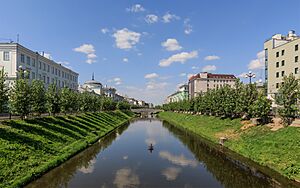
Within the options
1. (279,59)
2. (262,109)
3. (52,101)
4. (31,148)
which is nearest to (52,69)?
(52,101)

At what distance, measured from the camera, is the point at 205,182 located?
79.0ft

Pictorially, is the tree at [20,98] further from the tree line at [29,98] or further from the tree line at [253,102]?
the tree line at [253,102]

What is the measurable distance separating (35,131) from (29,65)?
4578 centimetres

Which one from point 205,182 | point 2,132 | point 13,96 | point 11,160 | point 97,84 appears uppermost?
point 97,84

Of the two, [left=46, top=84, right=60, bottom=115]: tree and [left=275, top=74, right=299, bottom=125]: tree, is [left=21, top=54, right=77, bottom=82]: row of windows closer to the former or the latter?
[left=46, top=84, right=60, bottom=115]: tree

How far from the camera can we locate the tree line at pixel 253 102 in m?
37.6

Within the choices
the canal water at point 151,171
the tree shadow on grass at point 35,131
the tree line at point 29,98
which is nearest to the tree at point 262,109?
the canal water at point 151,171

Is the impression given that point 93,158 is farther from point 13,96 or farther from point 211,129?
point 211,129

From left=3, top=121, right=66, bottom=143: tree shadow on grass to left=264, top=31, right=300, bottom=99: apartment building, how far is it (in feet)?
164

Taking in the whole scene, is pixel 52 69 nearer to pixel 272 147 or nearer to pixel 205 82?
pixel 272 147

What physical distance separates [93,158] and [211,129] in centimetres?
3342

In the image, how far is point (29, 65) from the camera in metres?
71.8

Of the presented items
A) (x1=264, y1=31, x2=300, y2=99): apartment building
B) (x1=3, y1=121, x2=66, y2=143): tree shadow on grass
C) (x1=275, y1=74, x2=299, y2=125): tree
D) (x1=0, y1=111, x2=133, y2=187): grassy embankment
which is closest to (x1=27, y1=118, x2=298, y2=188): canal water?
(x1=0, y1=111, x2=133, y2=187): grassy embankment

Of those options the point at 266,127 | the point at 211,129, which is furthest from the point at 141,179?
the point at 211,129
